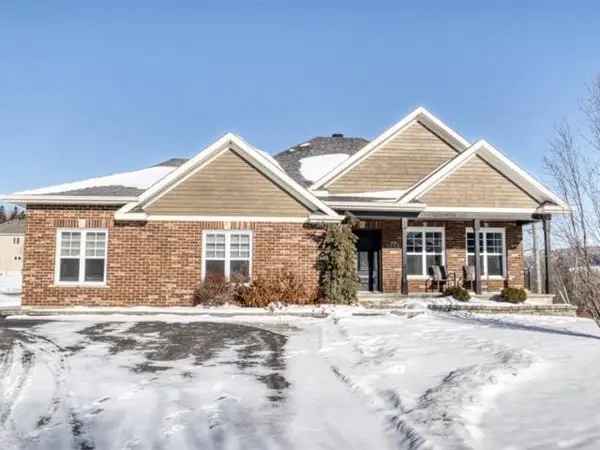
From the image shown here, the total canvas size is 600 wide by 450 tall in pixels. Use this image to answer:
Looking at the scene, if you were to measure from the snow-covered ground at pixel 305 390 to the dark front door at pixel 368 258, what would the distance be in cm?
843

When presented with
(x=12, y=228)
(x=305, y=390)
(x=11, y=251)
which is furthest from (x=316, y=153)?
(x=12, y=228)

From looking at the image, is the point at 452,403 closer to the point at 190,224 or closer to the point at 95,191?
the point at 190,224

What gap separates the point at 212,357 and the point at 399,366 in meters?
2.90

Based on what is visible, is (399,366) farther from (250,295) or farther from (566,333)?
(250,295)

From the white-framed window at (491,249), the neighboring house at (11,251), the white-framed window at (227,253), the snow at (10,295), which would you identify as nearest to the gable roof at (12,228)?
the neighboring house at (11,251)

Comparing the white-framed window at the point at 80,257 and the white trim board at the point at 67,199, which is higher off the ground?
the white trim board at the point at 67,199

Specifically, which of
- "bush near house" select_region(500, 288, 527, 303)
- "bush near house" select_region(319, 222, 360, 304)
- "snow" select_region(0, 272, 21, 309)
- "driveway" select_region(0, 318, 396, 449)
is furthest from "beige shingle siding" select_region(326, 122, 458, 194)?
"snow" select_region(0, 272, 21, 309)

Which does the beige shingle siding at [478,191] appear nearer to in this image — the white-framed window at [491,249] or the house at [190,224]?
the house at [190,224]

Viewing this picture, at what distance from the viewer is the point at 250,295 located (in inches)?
566

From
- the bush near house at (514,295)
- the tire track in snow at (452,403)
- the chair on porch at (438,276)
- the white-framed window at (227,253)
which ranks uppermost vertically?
the white-framed window at (227,253)

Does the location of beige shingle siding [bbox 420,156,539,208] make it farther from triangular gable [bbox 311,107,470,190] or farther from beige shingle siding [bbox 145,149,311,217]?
beige shingle siding [bbox 145,149,311,217]

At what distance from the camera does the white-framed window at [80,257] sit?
14.8 meters

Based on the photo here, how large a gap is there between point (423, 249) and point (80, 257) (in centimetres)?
1170

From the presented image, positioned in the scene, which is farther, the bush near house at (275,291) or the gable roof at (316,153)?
the gable roof at (316,153)
